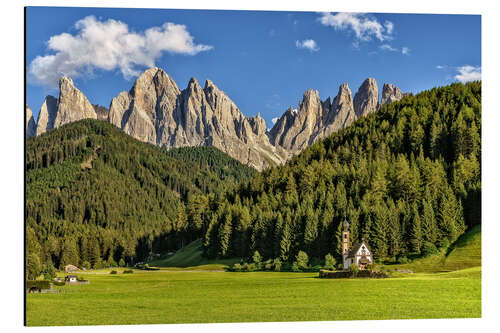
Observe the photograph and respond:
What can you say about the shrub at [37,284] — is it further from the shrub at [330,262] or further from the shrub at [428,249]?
the shrub at [428,249]

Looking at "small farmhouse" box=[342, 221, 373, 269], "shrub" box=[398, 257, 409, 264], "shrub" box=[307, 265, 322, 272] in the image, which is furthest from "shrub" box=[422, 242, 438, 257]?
"shrub" box=[307, 265, 322, 272]

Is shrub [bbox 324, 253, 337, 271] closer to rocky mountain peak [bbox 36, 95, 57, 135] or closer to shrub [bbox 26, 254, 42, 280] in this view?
shrub [bbox 26, 254, 42, 280]

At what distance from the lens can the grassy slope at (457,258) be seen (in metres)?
26.2

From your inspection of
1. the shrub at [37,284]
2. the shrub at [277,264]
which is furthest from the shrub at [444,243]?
the shrub at [37,284]

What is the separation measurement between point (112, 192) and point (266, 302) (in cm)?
10011

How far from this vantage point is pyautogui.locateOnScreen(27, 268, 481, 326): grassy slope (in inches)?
810

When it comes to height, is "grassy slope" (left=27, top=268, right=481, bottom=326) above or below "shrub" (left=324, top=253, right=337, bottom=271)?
below

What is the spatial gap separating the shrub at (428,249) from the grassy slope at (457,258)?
387 mm

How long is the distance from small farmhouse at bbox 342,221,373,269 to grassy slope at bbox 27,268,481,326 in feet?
5.11

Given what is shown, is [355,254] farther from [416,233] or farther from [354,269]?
[416,233]

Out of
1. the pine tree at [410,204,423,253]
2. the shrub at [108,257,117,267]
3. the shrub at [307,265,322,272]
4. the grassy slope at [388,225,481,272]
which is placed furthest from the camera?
the shrub at [108,257,117,267]

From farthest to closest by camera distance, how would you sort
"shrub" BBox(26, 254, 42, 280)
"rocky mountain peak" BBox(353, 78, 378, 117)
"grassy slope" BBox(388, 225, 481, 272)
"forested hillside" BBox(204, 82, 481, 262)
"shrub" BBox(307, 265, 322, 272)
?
"forested hillside" BBox(204, 82, 481, 262)
"rocky mountain peak" BBox(353, 78, 378, 117)
"shrub" BBox(307, 265, 322, 272)
"grassy slope" BBox(388, 225, 481, 272)
"shrub" BBox(26, 254, 42, 280)

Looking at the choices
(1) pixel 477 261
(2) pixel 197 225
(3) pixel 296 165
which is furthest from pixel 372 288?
(2) pixel 197 225

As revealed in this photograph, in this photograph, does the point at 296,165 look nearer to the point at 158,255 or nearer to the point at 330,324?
the point at 158,255
